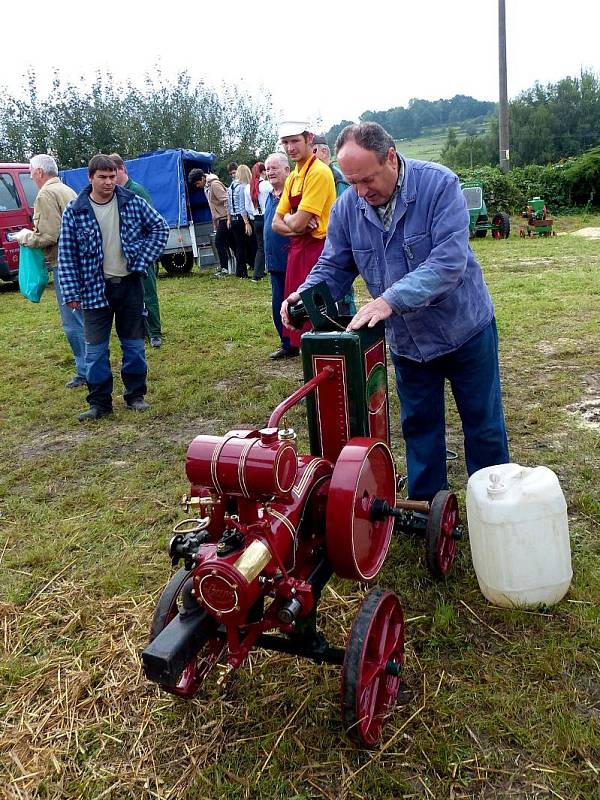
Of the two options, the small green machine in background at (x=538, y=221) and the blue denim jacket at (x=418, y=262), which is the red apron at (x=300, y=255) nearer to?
the blue denim jacket at (x=418, y=262)

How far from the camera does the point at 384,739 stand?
7.14ft

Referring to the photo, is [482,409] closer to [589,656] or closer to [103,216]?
[589,656]

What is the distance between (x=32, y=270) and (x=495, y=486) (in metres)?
4.78

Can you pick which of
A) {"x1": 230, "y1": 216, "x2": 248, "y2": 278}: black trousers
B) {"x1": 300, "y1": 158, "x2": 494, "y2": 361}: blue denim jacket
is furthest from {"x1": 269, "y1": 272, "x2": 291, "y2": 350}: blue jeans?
{"x1": 230, "y1": 216, "x2": 248, "y2": 278}: black trousers

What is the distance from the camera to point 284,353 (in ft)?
21.6

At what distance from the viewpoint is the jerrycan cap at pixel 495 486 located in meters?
2.57

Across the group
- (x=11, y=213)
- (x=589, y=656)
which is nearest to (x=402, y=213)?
(x=589, y=656)

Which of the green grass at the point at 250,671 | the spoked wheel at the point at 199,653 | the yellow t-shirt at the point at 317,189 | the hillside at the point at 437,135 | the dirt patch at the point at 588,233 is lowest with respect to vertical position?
the green grass at the point at 250,671

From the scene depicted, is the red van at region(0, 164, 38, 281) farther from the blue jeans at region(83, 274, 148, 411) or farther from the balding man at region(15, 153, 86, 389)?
the blue jeans at region(83, 274, 148, 411)

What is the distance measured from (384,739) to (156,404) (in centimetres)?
381

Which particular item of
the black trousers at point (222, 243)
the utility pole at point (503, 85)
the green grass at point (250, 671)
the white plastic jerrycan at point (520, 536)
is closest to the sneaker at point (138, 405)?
the green grass at point (250, 671)

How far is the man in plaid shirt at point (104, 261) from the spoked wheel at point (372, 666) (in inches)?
140

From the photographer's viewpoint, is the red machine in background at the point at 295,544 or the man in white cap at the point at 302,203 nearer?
the red machine in background at the point at 295,544

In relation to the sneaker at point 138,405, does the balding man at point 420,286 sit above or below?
above
